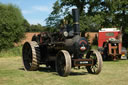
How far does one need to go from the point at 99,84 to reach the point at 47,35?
15.0 feet

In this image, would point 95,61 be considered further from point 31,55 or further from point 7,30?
point 7,30

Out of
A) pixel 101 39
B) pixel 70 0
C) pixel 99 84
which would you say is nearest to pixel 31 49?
pixel 99 84

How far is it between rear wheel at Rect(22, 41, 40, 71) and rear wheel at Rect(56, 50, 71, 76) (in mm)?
1664

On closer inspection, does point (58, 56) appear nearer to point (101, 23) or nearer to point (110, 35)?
point (110, 35)

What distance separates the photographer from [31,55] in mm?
11648

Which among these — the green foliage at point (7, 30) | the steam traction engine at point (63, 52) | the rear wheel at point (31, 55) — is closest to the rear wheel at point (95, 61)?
the steam traction engine at point (63, 52)

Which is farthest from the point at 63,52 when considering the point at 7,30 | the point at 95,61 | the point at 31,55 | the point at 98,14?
the point at 7,30

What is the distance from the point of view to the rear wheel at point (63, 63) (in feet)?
29.4

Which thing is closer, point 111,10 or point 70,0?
point 111,10

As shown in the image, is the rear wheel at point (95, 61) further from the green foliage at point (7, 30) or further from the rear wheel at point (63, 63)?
the green foliage at point (7, 30)

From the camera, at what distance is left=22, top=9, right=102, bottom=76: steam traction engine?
9.46 meters

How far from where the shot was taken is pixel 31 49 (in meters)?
11.2

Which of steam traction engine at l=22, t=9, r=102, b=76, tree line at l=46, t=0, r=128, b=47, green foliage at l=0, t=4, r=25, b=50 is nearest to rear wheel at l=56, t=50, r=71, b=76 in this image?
steam traction engine at l=22, t=9, r=102, b=76

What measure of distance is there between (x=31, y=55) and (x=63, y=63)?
103 inches
